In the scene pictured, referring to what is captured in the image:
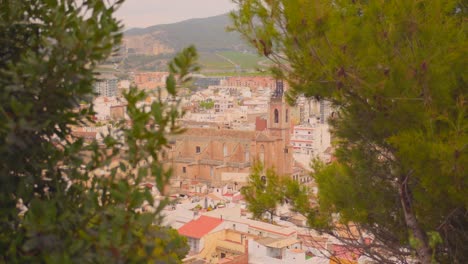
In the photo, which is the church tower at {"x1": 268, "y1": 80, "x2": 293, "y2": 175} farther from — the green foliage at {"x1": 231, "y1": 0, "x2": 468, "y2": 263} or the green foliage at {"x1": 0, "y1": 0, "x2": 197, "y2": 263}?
the green foliage at {"x1": 0, "y1": 0, "x2": 197, "y2": 263}

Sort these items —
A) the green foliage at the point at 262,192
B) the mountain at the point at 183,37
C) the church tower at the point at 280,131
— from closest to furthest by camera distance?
the green foliage at the point at 262,192 < the church tower at the point at 280,131 < the mountain at the point at 183,37

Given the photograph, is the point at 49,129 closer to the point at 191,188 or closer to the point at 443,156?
the point at 443,156

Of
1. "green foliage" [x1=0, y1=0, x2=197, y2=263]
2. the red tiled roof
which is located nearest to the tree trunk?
"green foliage" [x1=0, y1=0, x2=197, y2=263]

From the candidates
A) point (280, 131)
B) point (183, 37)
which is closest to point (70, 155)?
point (280, 131)

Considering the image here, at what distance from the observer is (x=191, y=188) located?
1114 inches

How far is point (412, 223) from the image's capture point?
3521 millimetres

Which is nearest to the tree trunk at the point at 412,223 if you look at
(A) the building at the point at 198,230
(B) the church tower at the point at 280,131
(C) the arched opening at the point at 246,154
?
(A) the building at the point at 198,230

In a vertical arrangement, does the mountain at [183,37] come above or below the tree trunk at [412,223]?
above

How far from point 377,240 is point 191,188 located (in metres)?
24.5

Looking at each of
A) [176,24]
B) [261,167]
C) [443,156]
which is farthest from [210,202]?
[176,24]

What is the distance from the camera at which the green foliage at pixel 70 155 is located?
1352 millimetres

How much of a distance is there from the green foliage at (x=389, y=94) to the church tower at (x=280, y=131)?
28655mm

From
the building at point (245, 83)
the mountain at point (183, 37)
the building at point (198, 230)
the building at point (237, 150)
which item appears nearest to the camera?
the building at point (198, 230)

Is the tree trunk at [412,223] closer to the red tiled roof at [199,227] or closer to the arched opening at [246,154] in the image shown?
the red tiled roof at [199,227]
